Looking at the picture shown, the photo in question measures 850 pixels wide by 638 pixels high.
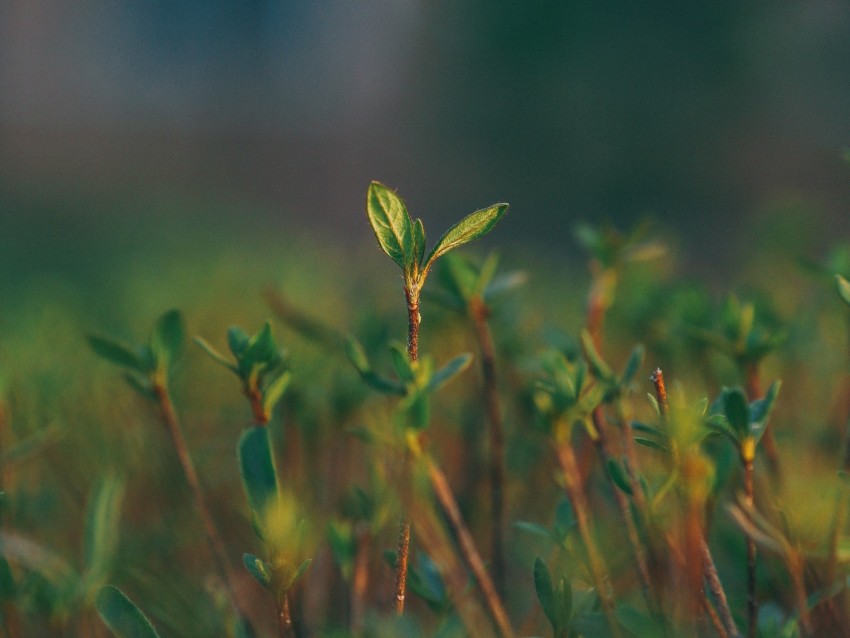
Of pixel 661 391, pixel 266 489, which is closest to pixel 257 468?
pixel 266 489

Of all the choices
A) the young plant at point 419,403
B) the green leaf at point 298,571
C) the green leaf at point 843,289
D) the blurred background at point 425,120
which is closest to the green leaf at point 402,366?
the young plant at point 419,403

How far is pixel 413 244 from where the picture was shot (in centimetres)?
44

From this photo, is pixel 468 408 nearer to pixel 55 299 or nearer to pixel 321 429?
pixel 321 429

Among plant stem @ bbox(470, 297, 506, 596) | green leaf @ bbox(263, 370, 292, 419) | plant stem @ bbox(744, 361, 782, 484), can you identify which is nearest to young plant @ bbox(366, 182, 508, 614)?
green leaf @ bbox(263, 370, 292, 419)

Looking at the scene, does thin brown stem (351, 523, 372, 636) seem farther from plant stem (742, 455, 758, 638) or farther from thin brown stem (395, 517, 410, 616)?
plant stem (742, 455, 758, 638)

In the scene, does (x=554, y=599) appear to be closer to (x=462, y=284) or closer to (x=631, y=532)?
(x=631, y=532)

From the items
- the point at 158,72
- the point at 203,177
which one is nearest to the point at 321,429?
the point at 203,177

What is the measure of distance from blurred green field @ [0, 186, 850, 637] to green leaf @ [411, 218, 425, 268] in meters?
0.13

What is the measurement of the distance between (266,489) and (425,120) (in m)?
7.26

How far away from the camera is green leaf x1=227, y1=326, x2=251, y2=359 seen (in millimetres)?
508

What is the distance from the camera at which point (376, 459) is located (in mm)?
615

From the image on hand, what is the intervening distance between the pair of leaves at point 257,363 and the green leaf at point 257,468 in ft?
0.14

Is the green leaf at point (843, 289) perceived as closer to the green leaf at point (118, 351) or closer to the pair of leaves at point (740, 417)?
the pair of leaves at point (740, 417)

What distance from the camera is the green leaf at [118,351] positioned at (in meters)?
0.56
